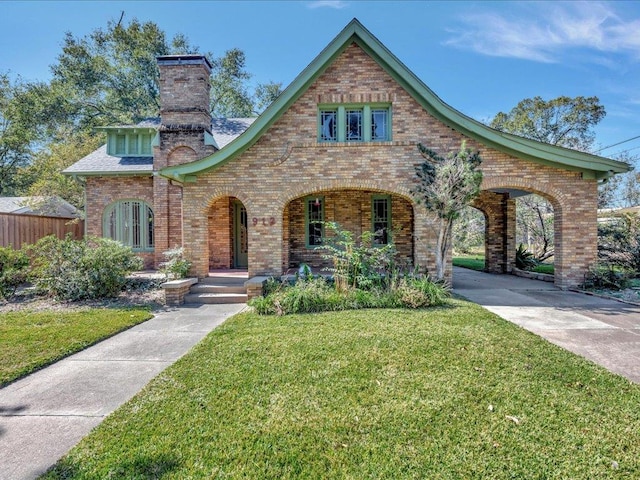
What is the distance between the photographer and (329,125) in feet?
32.8

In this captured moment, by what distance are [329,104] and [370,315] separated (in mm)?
6636

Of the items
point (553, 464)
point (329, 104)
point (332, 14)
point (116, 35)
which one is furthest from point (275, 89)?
point (553, 464)

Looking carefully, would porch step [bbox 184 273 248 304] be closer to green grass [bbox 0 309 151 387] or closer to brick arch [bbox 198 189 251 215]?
green grass [bbox 0 309 151 387]

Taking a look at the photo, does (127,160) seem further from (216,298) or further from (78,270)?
(216,298)

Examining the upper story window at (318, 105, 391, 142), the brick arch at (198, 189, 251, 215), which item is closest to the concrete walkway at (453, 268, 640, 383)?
the upper story window at (318, 105, 391, 142)

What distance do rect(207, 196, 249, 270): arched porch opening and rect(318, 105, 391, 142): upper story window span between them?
4.46m

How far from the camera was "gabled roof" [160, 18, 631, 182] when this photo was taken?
9.16m

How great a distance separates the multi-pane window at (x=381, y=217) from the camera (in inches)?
Answer: 466

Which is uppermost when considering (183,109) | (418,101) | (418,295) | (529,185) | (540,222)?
(183,109)

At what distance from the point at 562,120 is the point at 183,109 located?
2724 centimetres

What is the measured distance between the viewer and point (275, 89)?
27.5m

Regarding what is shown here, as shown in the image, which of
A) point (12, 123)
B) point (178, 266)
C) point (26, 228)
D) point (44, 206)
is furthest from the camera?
point (12, 123)

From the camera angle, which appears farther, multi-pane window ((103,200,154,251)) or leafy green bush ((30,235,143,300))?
multi-pane window ((103,200,154,251))

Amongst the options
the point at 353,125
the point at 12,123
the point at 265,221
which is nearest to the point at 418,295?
the point at 265,221
